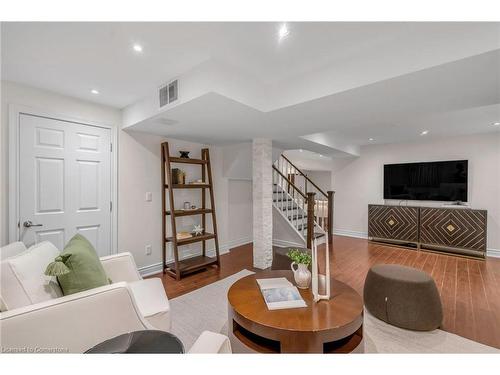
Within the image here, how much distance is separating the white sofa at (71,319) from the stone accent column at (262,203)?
6.99 ft

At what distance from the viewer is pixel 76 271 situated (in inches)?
50.6

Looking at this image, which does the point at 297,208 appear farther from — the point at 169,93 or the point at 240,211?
the point at 169,93

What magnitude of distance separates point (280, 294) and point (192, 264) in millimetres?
2035

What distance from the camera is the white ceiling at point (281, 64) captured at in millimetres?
1398

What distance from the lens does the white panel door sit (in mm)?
2266

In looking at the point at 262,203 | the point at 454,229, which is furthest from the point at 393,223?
the point at 262,203

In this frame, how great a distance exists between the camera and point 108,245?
286 cm

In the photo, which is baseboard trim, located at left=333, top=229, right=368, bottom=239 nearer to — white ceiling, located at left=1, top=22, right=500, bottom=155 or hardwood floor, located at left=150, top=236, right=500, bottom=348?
hardwood floor, located at left=150, top=236, right=500, bottom=348

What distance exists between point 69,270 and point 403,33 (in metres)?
2.51

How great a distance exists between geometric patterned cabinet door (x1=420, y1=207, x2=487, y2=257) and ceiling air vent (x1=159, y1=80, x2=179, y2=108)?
4867 millimetres

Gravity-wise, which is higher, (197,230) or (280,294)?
(197,230)

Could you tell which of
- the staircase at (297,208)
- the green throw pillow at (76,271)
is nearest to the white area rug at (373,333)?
the green throw pillow at (76,271)

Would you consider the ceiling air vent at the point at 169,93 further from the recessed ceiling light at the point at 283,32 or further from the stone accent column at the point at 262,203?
the stone accent column at the point at 262,203

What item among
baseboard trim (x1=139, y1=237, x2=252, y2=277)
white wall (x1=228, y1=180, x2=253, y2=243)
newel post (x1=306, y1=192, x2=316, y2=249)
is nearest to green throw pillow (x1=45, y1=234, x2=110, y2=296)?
baseboard trim (x1=139, y1=237, x2=252, y2=277)
